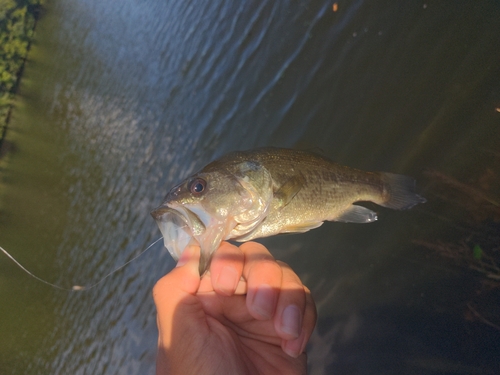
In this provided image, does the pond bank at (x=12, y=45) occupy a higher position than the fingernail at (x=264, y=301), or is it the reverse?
the fingernail at (x=264, y=301)

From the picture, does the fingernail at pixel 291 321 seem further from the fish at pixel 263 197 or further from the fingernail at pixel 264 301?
A: the fish at pixel 263 197

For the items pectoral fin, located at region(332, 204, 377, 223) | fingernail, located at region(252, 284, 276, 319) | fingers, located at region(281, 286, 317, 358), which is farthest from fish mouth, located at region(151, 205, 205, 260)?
pectoral fin, located at region(332, 204, 377, 223)

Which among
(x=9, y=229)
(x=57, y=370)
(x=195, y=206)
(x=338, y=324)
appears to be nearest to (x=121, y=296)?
(x=57, y=370)

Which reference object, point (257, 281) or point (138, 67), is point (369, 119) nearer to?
point (257, 281)

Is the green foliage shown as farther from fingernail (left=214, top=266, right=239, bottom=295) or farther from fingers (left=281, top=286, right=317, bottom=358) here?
fingers (left=281, top=286, right=317, bottom=358)

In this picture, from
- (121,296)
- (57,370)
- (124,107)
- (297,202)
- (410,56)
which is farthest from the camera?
(124,107)

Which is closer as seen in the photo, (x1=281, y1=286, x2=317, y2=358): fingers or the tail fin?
(x1=281, y1=286, x2=317, y2=358): fingers

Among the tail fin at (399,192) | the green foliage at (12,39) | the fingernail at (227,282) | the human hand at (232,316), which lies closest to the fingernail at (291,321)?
the human hand at (232,316)
